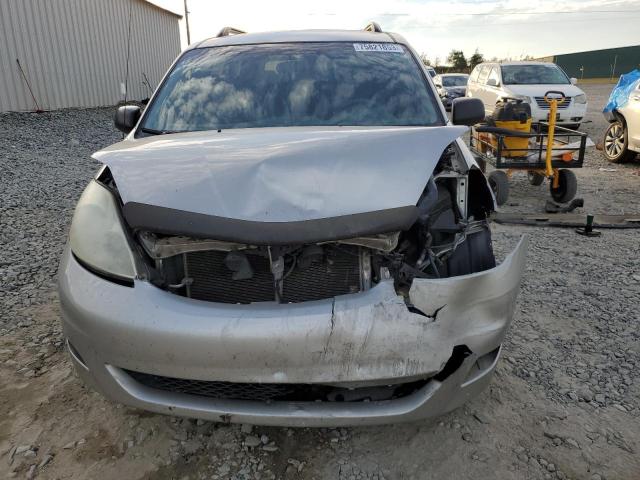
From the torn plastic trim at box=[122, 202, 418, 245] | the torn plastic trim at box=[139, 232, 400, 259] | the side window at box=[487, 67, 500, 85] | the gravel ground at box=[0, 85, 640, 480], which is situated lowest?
the gravel ground at box=[0, 85, 640, 480]

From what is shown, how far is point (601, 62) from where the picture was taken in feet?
128

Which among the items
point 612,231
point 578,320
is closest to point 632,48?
point 612,231

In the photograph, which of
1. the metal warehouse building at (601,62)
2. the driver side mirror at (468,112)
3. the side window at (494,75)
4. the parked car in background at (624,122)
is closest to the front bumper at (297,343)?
the driver side mirror at (468,112)

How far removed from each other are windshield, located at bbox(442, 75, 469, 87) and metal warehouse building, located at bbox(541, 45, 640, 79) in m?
21.4

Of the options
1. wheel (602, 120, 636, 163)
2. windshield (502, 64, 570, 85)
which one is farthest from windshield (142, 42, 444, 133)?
windshield (502, 64, 570, 85)

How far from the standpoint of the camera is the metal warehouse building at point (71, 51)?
35.3 feet

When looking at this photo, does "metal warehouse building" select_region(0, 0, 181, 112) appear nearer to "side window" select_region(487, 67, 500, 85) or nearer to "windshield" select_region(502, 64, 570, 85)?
"side window" select_region(487, 67, 500, 85)

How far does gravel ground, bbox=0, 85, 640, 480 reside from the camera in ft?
6.51

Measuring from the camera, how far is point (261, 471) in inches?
77.4

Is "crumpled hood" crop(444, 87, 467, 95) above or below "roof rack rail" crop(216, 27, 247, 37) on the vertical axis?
below

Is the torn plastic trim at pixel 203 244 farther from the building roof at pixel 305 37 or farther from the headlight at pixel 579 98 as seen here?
the headlight at pixel 579 98

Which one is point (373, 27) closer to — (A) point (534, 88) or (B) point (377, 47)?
(B) point (377, 47)

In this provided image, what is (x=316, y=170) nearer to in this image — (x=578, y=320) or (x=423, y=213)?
A: (x=423, y=213)

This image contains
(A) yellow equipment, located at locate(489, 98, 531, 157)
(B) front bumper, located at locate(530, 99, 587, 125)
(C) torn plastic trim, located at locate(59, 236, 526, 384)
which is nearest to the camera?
(C) torn plastic trim, located at locate(59, 236, 526, 384)
